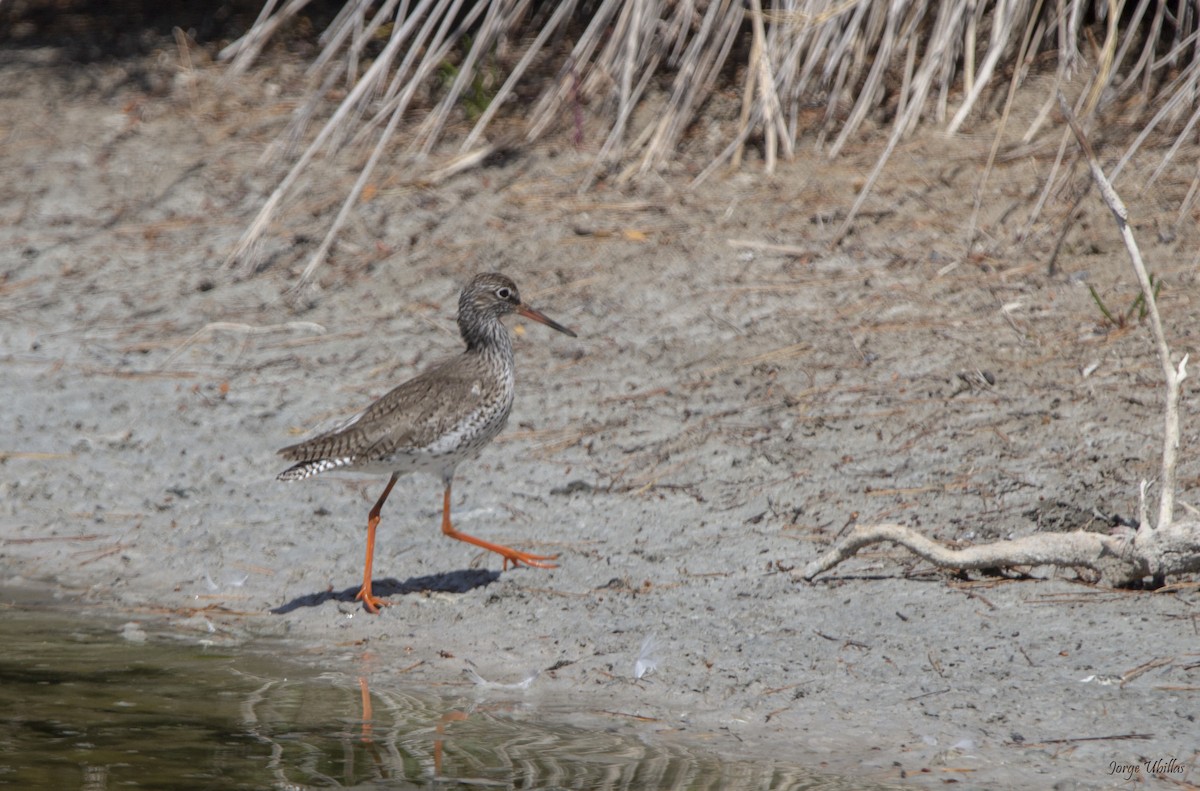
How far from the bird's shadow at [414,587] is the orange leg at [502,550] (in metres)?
0.10

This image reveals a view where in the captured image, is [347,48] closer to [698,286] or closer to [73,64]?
[73,64]

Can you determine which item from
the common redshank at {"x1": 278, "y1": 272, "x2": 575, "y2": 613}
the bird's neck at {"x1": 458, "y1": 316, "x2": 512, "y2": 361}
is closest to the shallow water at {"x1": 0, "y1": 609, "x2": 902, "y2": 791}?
the common redshank at {"x1": 278, "y1": 272, "x2": 575, "y2": 613}

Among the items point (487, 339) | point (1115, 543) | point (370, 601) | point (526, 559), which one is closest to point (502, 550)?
point (526, 559)

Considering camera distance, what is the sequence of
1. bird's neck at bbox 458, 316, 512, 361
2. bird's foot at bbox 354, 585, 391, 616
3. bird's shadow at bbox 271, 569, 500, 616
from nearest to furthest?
bird's foot at bbox 354, 585, 391, 616
bird's shadow at bbox 271, 569, 500, 616
bird's neck at bbox 458, 316, 512, 361

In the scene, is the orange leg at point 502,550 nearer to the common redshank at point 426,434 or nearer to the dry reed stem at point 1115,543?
the common redshank at point 426,434

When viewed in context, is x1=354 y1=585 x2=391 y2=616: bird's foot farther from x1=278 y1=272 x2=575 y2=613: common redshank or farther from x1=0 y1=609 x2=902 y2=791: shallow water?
x1=0 y1=609 x2=902 y2=791: shallow water

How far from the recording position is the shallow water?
4312 mm

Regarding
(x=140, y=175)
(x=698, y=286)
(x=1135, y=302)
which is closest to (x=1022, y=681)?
(x=1135, y=302)

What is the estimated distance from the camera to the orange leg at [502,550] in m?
6.11

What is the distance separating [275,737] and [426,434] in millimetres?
1607

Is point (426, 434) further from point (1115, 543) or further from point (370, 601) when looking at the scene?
point (1115, 543)

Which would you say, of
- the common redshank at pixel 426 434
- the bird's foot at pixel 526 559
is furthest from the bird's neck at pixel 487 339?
the bird's foot at pixel 526 559

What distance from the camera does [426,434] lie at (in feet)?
19.4

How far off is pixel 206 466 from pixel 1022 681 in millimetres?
4372
